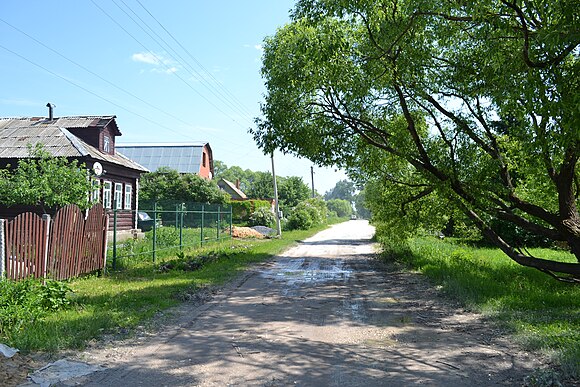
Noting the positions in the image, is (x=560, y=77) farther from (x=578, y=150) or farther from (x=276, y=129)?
(x=276, y=129)

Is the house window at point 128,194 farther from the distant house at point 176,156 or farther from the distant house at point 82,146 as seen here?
the distant house at point 176,156

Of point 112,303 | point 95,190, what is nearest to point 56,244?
point 112,303

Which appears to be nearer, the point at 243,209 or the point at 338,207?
the point at 243,209

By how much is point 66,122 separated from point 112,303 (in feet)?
61.4

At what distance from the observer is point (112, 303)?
29.5 feet

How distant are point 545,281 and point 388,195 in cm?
544

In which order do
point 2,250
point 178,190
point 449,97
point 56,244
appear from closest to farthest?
point 2,250, point 56,244, point 449,97, point 178,190

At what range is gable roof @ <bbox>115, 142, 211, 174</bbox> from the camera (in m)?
56.9

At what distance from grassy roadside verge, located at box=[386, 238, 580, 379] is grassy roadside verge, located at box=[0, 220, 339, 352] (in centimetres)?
559

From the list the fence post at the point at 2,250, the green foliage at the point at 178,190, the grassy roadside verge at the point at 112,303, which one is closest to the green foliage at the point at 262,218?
the green foliage at the point at 178,190

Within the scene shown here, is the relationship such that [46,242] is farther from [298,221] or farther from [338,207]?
[338,207]

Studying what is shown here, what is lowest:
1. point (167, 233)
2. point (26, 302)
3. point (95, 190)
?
point (26, 302)

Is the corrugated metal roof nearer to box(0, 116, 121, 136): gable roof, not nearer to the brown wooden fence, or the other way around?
box(0, 116, 121, 136): gable roof

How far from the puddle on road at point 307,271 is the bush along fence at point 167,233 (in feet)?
12.7
